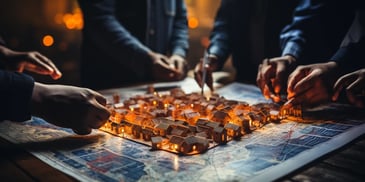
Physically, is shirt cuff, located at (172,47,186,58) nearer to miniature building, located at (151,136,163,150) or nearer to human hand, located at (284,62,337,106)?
human hand, located at (284,62,337,106)

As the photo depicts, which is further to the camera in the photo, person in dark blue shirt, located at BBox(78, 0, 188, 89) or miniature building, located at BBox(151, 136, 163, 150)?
person in dark blue shirt, located at BBox(78, 0, 188, 89)

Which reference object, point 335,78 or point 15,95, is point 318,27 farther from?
point 15,95

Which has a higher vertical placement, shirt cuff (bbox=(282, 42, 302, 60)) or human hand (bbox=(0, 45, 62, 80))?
shirt cuff (bbox=(282, 42, 302, 60))

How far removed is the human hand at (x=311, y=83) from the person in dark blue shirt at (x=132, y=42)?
115 centimetres

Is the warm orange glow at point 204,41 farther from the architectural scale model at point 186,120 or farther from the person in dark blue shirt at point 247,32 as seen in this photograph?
the architectural scale model at point 186,120

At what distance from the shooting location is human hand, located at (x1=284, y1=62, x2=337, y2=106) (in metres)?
1.86

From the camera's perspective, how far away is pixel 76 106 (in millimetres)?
1417

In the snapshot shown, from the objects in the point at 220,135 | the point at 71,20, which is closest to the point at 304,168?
the point at 220,135

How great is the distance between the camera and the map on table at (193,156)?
3.75ft

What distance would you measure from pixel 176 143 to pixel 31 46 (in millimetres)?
5680

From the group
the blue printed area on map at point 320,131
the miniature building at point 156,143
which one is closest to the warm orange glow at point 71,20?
the miniature building at point 156,143

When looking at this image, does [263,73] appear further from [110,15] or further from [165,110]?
[110,15]

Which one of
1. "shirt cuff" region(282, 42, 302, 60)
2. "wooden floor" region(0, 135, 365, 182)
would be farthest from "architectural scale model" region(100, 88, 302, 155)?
"shirt cuff" region(282, 42, 302, 60)

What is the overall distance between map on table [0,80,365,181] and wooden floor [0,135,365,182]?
28mm
